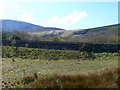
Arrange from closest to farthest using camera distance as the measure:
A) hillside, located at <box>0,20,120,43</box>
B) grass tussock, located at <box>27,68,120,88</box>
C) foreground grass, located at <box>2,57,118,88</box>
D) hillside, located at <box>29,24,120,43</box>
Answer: grass tussock, located at <box>27,68,120,88</box> < foreground grass, located at <box>2,57,118,88</box> < hillside, located at <box>0,20,120,43</box> < hillside, located at <box>29,24,120,43</box>

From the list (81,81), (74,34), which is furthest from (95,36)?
(81,81)

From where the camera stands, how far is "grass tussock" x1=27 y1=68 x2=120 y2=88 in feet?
23.0

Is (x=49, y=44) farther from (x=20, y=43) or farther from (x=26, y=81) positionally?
(x=26, y=81)

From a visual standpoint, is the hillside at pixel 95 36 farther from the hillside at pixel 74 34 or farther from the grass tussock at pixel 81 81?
the grass tussock at pixel 81 81

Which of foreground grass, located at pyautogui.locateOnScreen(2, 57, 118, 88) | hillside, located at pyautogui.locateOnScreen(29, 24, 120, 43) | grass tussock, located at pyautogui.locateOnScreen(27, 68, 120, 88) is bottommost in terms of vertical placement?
foreground grass, located at pyautogui.locateOnScreen(2, 57, 118, 88)

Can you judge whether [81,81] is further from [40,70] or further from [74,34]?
[74,34]

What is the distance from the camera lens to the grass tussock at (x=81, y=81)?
7023mm

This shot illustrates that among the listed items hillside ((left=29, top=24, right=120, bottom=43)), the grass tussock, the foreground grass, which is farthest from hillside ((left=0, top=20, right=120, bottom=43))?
the grass tussock

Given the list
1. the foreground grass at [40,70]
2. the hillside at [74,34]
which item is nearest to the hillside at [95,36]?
the hillside at [74,34]

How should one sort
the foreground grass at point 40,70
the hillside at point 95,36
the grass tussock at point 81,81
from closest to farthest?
the grass tussock at point 81,81 → the foreground grass at point 40,70 → the hillside at point 95,36

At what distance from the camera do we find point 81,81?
24.7 ft

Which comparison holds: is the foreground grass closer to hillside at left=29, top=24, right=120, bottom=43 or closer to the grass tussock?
the grass tussock

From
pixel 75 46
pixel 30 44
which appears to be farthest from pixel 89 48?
pixel 30 44

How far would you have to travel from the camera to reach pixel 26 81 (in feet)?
26.3
